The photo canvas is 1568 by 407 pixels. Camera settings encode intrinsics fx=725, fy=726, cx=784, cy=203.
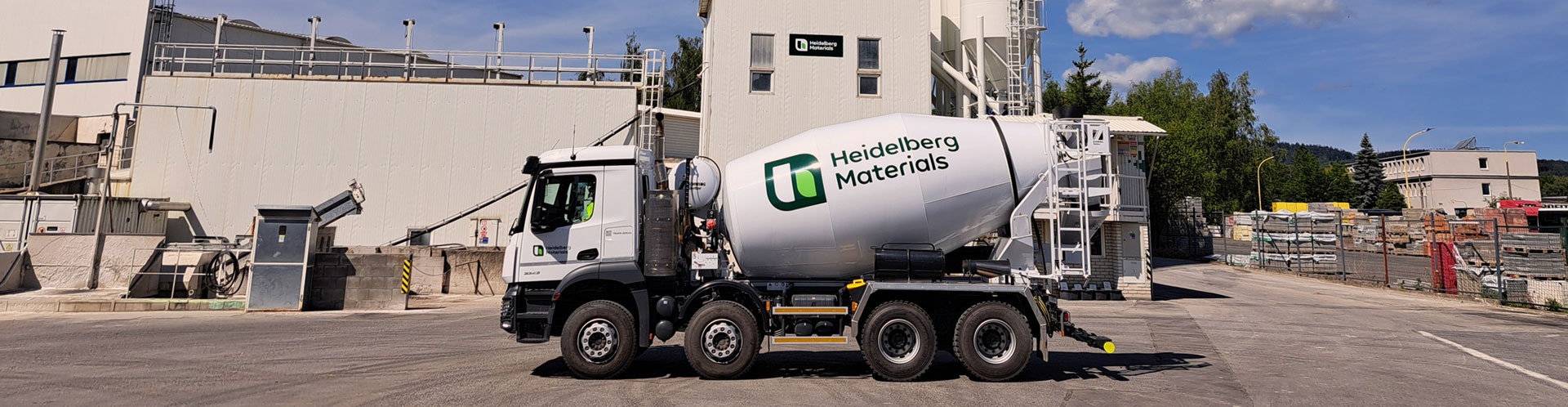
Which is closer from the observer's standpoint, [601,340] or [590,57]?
[601,340]

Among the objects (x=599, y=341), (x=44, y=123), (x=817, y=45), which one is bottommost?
(x=599, y=341)

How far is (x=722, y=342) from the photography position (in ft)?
27.1

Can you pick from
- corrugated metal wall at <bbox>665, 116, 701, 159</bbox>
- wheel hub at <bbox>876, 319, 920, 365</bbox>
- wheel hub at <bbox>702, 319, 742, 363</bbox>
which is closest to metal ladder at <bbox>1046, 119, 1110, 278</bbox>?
wheel hub at <bbox>876, 319, 920, 365</bbox>

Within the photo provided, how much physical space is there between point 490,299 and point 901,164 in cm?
1341

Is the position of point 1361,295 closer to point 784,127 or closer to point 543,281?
point 784,127

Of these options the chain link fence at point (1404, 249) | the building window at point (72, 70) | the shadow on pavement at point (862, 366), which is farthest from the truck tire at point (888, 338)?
the building window at point (72, 70)

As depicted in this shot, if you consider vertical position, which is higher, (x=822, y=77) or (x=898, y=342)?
(x=822, y=77)

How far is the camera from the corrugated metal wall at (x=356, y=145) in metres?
22.5

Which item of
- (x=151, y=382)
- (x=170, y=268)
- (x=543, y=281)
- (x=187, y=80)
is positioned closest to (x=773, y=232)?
(x=543, y=281)

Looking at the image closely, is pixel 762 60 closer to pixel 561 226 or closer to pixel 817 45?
pixel 817 45

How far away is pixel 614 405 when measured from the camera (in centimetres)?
704

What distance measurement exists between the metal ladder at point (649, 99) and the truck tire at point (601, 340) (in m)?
14.2

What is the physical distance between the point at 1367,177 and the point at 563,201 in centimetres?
9017

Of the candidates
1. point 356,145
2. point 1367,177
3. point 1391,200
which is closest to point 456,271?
point 356,145
